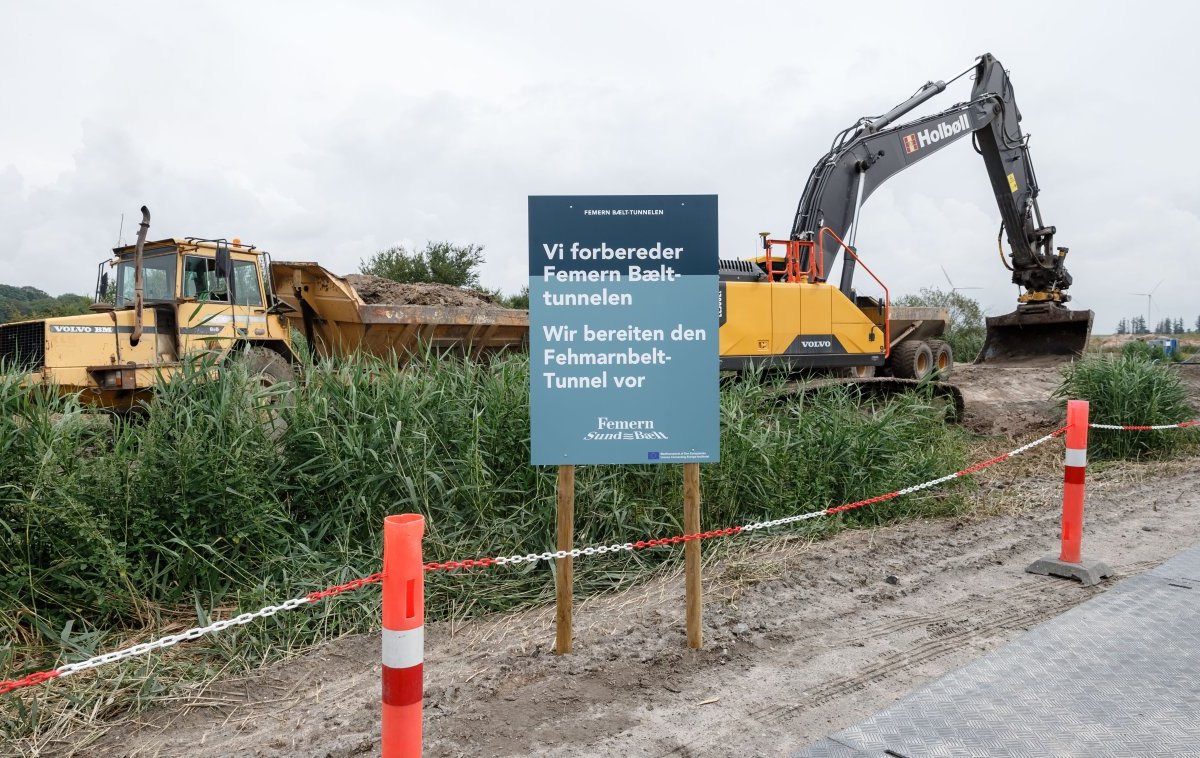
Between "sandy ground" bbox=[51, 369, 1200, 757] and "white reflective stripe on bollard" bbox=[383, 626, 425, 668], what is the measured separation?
866 millimetres

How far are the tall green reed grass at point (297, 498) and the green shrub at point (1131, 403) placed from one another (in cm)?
625

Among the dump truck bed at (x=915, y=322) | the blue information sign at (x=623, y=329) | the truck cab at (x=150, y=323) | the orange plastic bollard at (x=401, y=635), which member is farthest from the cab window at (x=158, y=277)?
the dump truck bed at (x=915, y=322)

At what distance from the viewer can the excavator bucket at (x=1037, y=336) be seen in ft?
55.3

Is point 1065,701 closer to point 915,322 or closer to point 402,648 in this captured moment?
point 402,648

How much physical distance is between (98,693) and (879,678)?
352cm

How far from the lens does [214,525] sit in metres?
4.88

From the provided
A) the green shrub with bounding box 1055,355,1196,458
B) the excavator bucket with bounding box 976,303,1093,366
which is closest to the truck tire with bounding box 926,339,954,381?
the excavator bucket with bounding box 976,303,1093,366

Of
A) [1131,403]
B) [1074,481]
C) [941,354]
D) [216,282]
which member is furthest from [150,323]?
[941,354]

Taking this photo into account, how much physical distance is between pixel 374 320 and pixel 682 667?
8.09 metres

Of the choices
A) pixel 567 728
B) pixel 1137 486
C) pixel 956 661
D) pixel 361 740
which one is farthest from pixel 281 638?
pixel 1137 486

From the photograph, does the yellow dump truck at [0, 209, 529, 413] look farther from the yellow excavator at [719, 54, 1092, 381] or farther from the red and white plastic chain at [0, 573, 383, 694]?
the red and white plastic chain at [0, 573, 383, 694]

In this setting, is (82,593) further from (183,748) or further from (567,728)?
(567,728)

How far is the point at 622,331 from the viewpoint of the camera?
4.09m

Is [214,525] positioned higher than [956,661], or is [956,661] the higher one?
[214,525]
